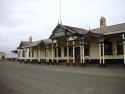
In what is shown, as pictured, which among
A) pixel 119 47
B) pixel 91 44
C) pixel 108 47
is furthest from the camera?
pixel 91 44

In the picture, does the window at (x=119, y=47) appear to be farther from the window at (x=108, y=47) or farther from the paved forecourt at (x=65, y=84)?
the paved forecourt at (x=65, y=84)

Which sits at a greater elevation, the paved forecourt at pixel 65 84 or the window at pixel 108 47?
the window at pixel 108 47

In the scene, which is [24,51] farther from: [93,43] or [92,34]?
[92,34]

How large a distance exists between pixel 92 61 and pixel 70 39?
430cm

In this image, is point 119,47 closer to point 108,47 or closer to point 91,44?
point 108,47

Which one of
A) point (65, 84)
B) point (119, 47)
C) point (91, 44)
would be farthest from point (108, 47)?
point (65, 84)

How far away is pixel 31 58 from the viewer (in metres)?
40.5

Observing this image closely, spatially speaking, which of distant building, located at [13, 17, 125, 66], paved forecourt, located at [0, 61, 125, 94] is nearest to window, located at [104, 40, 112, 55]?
distant building, located at [13, 17, 125, 66]

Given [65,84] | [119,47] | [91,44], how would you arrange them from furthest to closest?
[91,44]
[119,47]
[65,84]

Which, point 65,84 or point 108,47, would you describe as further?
point 108,47

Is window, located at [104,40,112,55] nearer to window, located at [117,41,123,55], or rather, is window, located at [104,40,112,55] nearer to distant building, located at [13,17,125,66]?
distant building, located at [13,17,125,66]

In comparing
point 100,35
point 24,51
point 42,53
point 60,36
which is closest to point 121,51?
point 100,35

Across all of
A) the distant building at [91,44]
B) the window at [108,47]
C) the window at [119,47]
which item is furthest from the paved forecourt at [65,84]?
the window at [108,47]

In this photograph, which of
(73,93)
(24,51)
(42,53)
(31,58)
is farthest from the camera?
(24,51)
